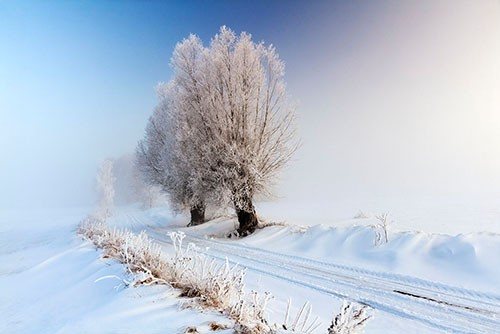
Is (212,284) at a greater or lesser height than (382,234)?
greater

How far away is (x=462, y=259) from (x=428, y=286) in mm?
1659

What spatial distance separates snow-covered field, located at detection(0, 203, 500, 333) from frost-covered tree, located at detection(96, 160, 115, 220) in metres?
25.4

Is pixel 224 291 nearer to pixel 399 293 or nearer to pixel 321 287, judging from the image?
pixel 321 287

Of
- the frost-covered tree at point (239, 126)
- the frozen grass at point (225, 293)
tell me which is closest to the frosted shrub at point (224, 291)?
the frozen grass at point (225, 293)

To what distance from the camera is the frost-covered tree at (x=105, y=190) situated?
33.1 metres

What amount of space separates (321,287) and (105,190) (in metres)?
33.3

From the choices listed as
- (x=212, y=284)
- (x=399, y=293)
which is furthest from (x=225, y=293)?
(x=399, y=293)

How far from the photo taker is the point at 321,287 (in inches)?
239

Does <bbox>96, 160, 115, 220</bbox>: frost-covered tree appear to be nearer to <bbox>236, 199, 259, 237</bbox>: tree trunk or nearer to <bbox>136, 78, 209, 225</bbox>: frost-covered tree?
<bbox>136, 78, 209, 225</bbox>: frost-covered tree

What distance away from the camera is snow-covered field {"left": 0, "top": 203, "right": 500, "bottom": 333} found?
3.59m

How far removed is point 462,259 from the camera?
6781mm

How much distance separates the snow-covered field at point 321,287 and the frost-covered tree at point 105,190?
2536cm

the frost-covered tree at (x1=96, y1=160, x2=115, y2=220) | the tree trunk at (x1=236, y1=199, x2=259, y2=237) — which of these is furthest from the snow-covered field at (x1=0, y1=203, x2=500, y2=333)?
the frost-covered tree at (x1=96, y1=160, x2=115, y2=220)

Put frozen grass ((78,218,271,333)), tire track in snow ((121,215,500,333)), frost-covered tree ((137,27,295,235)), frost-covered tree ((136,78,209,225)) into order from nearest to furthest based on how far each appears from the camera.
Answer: frozen grass ((78,218,271,333)) < tire track in snow ((121,215,500,333)) < frost-covered tree ((137,27,295,235)) < frost-covered tree ((136,78,209,225))
